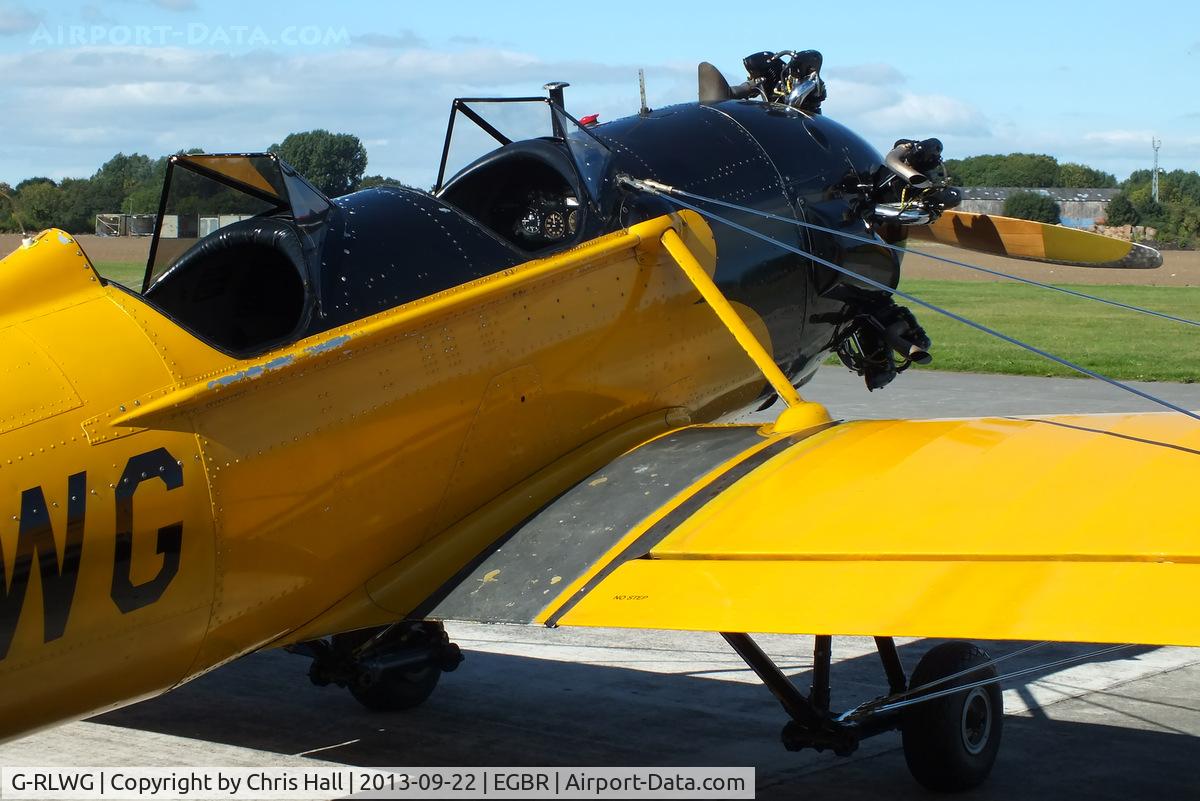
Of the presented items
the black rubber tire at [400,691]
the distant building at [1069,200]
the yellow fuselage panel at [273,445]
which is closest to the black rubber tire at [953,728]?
the yellow fuselage panel at [273,445]

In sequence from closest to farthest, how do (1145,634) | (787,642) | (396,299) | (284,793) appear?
1. (1145,634)
2. (396,299)
3. (284,793)
4. (787,642)

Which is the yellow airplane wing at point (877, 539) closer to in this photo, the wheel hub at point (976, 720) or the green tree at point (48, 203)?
the wheel hub at point (976, 720)

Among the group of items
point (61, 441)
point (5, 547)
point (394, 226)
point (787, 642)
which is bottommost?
point (787, 642)

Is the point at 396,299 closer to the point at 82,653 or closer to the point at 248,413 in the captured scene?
the point at 248,413

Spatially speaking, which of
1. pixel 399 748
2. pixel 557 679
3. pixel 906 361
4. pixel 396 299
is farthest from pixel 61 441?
pixel 906 361

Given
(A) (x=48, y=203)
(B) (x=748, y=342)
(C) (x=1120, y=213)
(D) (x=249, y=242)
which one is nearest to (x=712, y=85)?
(B) (x=748, y=342)

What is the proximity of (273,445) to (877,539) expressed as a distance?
204cm

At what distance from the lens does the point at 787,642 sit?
8.23 metres

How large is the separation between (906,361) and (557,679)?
254 cm

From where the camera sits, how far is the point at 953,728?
5.79m

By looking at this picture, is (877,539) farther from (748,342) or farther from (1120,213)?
(1120,213)

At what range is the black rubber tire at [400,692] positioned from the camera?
23.0 feet

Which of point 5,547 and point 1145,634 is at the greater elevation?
point 5,547

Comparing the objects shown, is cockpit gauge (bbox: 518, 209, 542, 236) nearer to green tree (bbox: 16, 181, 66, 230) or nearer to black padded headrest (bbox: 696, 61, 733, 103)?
black padded headrest (bbox: 696, 61, 733, 103)
